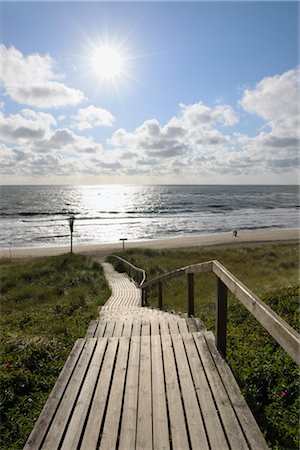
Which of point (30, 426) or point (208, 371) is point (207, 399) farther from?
point (30, 426)

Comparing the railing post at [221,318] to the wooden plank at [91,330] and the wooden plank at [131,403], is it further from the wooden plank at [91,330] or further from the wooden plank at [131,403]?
the wooden plank at [91,330]

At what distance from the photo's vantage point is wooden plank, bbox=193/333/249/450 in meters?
2.40

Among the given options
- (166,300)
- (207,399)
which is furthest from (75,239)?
(207,399)

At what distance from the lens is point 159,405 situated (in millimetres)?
2822

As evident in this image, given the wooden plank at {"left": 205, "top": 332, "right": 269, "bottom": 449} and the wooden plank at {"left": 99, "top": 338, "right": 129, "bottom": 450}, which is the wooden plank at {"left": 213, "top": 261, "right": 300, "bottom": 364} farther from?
the wooden plank at {"left": 99, "top": 338, "right": 129, "bottom": 450}

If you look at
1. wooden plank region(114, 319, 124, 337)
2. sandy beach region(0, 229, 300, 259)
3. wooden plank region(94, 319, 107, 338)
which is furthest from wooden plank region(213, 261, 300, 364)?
sandy beach region(0, 229, 300, 259)

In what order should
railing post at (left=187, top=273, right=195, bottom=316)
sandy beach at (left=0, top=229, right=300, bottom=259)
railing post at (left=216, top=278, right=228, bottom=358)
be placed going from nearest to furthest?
railing post at (left=216, top=278, right=228, bottom=358) < railing post at (left=187, top=273, right=195, bottom=316) < sandy beach at (left=0, top=229, right=300, bottom=259)

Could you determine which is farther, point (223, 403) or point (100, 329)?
point (100, 329)

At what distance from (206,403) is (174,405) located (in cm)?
30

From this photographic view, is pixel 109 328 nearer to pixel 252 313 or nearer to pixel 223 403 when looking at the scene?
pixel 223 403

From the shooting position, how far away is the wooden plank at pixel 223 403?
2400mm

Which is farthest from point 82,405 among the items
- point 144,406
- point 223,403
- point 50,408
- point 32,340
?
point 32,340

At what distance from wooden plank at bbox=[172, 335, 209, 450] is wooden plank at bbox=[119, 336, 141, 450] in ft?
1.54

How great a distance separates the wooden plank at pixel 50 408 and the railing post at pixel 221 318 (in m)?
1.76
